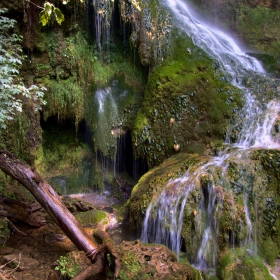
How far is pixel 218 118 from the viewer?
6.79m

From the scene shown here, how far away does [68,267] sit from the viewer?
3682 mm

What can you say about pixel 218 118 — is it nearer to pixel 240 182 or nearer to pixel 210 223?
pixel 240 182

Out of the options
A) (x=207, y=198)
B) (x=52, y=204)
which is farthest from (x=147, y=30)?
(x=52, y=204)

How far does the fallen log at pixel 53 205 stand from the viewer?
4148mm

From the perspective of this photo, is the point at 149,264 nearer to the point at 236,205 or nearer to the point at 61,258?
the point at 61,258

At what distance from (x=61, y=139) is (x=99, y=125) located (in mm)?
1304

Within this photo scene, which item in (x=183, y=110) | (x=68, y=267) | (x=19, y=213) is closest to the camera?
(x=68, y=267)

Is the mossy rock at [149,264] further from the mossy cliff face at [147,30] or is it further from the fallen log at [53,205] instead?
the mossy cliff face at [147,30]

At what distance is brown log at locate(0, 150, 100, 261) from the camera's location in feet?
13.7

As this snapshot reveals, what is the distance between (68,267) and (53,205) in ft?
3.62

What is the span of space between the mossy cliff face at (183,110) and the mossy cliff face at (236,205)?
1.25m

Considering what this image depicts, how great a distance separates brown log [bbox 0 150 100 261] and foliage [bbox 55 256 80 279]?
0.28 metres

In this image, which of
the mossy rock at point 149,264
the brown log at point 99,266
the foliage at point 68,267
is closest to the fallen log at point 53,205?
the brown log at point 99,266

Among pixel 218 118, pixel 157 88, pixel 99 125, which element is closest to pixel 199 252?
pixel 218 118
